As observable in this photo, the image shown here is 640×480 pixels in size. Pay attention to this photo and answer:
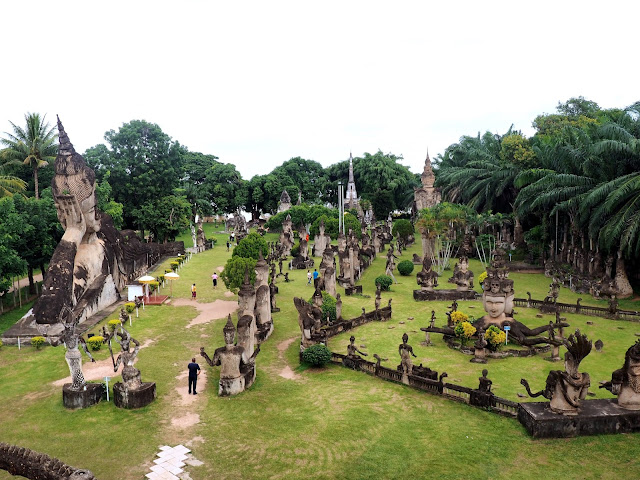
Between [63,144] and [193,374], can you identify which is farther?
[63,144]

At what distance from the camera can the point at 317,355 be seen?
776 inches

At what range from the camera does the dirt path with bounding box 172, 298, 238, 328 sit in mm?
27812

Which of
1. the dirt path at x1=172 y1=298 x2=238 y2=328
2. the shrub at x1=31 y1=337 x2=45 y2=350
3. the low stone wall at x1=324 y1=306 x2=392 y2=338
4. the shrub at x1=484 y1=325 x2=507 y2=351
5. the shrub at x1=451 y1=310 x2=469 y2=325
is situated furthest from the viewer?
the dirt path at x1=172 y1=298 x2=238 y2=328

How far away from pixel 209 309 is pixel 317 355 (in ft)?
40.6

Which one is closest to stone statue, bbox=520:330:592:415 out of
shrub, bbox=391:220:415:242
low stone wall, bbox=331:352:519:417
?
low stone wall, bbox=331:352:519:417

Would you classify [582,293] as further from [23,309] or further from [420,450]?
[23,309]

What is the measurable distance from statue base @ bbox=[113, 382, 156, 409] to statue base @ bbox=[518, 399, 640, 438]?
12.3 metres

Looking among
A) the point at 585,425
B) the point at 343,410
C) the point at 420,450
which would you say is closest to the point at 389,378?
the point at 343,410

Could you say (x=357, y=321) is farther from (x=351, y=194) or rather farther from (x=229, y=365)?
(x=351, y=194)

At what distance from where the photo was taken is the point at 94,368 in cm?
2008

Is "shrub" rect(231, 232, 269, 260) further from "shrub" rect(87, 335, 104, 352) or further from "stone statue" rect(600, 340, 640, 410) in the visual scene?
"stone statue" rect(600, 340, 640, 410)

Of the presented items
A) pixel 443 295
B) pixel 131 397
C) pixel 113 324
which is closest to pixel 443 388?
pixel 131 397

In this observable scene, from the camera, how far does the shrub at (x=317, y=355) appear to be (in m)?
19.7

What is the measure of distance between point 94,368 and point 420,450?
13817 millimetres
